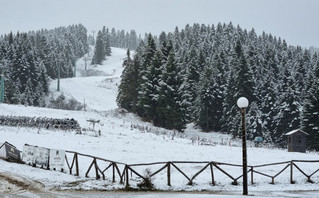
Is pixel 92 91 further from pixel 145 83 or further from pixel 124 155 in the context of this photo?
pixel 124 155

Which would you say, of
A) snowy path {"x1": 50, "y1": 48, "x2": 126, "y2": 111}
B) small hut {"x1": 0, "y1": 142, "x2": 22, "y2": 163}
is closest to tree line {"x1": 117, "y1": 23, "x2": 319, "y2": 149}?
snowy path {"x1": 50, "y1": 48, "x2": 126, "y2": 111}

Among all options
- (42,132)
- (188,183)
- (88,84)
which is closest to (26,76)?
(88,84)

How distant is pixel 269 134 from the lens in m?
54.6

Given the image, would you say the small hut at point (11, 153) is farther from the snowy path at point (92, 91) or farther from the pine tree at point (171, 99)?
the snowy path at point (92, 91)

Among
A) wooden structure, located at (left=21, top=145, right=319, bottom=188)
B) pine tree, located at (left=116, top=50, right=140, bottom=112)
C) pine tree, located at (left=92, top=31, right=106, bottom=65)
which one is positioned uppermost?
pine tree, located at (left=92, top=31, right=106, bottom=65)

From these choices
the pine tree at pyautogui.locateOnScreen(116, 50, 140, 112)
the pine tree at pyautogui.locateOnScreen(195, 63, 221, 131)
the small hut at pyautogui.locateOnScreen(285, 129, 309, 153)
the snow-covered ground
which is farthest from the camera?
the pine tree at pyautogui.locateOnScreen(116, 50, 140, 112)

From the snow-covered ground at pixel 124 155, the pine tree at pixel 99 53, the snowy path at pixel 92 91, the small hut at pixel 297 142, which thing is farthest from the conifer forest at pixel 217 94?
the pine tree at pixel 99 53

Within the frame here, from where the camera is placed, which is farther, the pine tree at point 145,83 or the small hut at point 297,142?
the pine tree at point 145,83

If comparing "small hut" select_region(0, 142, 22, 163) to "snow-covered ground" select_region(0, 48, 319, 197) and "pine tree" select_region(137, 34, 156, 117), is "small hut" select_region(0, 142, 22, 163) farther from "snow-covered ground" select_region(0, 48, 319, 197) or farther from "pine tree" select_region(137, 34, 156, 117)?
"pine tree" select_region(137, 34, 156, 117)

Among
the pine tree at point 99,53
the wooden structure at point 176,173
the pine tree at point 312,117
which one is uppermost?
the pine tree at point 99,53

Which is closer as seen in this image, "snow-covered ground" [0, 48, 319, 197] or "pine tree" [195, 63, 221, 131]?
"snow-covered ground" [0, 48, 319, 197]

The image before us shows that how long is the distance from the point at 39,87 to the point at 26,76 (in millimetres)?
3979

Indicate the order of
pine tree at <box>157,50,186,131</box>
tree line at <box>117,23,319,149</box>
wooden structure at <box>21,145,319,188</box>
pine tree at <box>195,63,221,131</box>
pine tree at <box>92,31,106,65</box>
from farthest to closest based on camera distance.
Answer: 1. pine tree at <box>92,31,106,65</box>
2. pine tree at <box>195,63,221,131</box>
3. tree line at <box>117,23,319,149</box>
4. pine tree at <box>157,50,186,131</box>
5. wooden structure at <box>21,145,319,188</box>

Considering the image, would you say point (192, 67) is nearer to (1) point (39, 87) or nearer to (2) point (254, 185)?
(1) point (39, 87)
